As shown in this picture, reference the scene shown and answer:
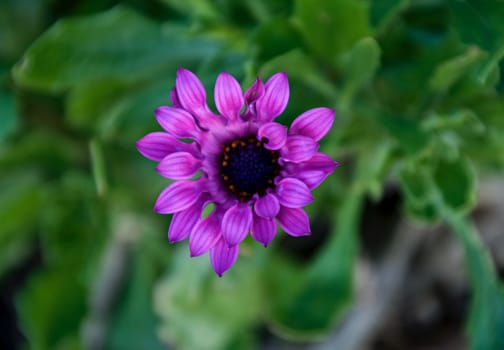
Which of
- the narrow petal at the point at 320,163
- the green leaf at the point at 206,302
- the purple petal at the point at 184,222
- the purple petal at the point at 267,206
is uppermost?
the narrow petal at the point at 320,163

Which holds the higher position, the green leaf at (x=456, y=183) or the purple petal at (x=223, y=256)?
the purple petal at (x=223, y=256)

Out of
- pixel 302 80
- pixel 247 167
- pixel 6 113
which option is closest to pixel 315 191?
pixel 302 80

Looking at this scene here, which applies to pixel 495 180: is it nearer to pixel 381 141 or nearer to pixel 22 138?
pixel 381 141

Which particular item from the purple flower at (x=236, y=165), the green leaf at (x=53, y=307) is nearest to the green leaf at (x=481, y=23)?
the purple flower at (x=236, y=165)

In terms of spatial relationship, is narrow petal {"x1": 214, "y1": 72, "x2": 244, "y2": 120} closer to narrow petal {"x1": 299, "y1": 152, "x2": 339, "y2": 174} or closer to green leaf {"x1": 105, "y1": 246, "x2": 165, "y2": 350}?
narrow petal {"x1": 299, "y1": 152, "x2": 339, "y2": 174}

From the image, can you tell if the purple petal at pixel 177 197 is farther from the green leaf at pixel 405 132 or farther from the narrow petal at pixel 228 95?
the green leaf at pixel 405 132

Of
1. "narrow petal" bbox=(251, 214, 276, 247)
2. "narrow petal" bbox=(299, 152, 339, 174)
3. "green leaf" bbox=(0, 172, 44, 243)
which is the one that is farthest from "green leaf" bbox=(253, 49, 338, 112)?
"green leaf" bbox=(0, 172, 44, 243)
